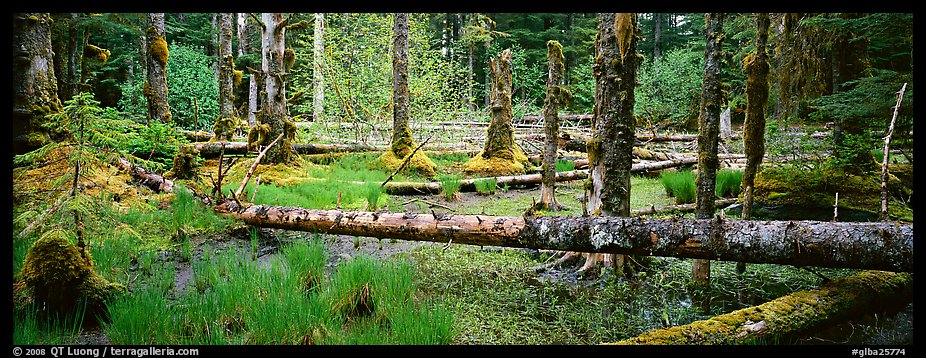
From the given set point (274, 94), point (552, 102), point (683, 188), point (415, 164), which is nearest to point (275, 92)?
point (274, 94)

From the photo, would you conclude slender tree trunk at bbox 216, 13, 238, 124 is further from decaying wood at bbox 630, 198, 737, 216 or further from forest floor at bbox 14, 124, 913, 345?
decaying wood at bbox 630, 198, 737, 216

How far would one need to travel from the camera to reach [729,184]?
25.5 feet

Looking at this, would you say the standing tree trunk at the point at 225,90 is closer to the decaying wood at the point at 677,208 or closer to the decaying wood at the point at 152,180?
the decaying wood at the point at 152,180

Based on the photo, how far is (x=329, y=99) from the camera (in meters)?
13.6

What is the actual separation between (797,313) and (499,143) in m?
7.86

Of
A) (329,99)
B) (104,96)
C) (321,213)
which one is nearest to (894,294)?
(321,213)

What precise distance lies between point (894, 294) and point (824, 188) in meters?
3.61

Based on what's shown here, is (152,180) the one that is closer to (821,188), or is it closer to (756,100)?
(756,100)

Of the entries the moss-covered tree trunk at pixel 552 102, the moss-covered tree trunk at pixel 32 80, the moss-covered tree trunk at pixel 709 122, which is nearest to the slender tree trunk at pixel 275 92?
the moss-covered tree trunk at pixel 32 80

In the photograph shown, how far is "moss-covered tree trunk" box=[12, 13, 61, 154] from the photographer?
208 inches

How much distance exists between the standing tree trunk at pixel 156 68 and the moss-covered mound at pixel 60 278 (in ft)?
30.7

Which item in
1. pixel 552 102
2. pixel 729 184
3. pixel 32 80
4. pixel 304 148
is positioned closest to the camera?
pixel 32 80
